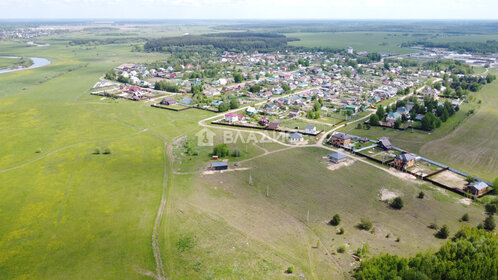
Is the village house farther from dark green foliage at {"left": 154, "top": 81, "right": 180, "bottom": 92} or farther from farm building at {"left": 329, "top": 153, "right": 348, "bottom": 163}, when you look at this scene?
dark green foliage at {"left": 154, "top": 81, "right": 180, "bottom": 92}

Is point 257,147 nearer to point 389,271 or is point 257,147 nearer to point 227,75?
point 389,271

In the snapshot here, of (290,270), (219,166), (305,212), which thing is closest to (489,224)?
(305,212)

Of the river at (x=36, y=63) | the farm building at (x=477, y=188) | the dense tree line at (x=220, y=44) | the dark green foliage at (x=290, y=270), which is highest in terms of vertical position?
the dense tree line at (x=220, y=44)

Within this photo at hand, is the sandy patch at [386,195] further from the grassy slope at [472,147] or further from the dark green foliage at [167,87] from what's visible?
the dark green foliage at [167,87]

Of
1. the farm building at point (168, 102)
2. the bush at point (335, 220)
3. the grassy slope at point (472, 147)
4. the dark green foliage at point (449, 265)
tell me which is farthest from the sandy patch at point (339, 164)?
the farm building at point (168, 102)

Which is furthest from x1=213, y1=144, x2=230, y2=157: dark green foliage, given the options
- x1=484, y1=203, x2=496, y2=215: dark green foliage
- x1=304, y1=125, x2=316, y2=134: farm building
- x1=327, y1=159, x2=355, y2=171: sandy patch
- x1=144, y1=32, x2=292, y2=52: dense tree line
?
x1=144, y1=32, x2=292, y2=52: dense tree line

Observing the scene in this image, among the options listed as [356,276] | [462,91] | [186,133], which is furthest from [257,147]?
[462,91]

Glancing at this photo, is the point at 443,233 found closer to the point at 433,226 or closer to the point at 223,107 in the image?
the point at 433,226
